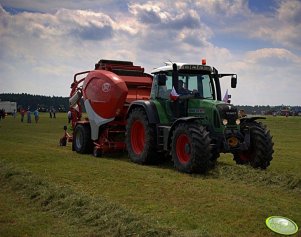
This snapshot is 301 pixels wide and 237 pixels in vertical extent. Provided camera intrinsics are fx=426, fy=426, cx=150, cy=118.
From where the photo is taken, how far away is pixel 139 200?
6.98m

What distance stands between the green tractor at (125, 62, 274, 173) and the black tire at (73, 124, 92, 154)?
229 cm

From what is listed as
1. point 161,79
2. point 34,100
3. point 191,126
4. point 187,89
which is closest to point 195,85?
point 187,89

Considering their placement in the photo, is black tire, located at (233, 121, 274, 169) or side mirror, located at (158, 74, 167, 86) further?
side mirror, located at (158, 74, 167, 86)

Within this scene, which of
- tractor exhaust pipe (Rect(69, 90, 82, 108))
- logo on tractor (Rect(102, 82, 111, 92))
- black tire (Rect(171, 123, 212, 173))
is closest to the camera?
black tire (Rect(171, 123, 212, 173))

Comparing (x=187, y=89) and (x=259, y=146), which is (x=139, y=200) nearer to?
(x=259, y=146)

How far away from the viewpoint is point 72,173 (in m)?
9.45

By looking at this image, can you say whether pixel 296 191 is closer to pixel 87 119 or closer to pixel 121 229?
pixel 121 229

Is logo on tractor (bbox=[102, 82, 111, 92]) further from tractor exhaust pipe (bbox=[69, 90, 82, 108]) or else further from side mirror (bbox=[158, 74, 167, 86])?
side mirror (bbox=[158, 74, 167, 86])

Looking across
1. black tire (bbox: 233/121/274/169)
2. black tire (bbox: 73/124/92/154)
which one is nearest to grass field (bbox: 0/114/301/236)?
black tire (bbox: 233/121/274/169)

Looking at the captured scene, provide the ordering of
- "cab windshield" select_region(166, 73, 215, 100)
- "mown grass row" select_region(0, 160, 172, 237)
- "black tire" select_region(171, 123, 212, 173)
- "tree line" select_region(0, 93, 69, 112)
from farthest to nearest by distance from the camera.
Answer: "tree line" select_region(0, 93, 69, 112), "cab windshield" select_region(166, 73, 215, 100), "black tire" select_region(171, 123, 212, 173), "mown grass row" select_region(0, 160, 172, 237)

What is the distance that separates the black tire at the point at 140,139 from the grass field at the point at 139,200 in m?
0.63

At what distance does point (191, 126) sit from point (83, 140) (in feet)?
18.1

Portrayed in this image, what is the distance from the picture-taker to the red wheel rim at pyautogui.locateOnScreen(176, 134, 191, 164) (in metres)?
9.71

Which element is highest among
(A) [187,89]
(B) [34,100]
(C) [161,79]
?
(B) [34,100]
